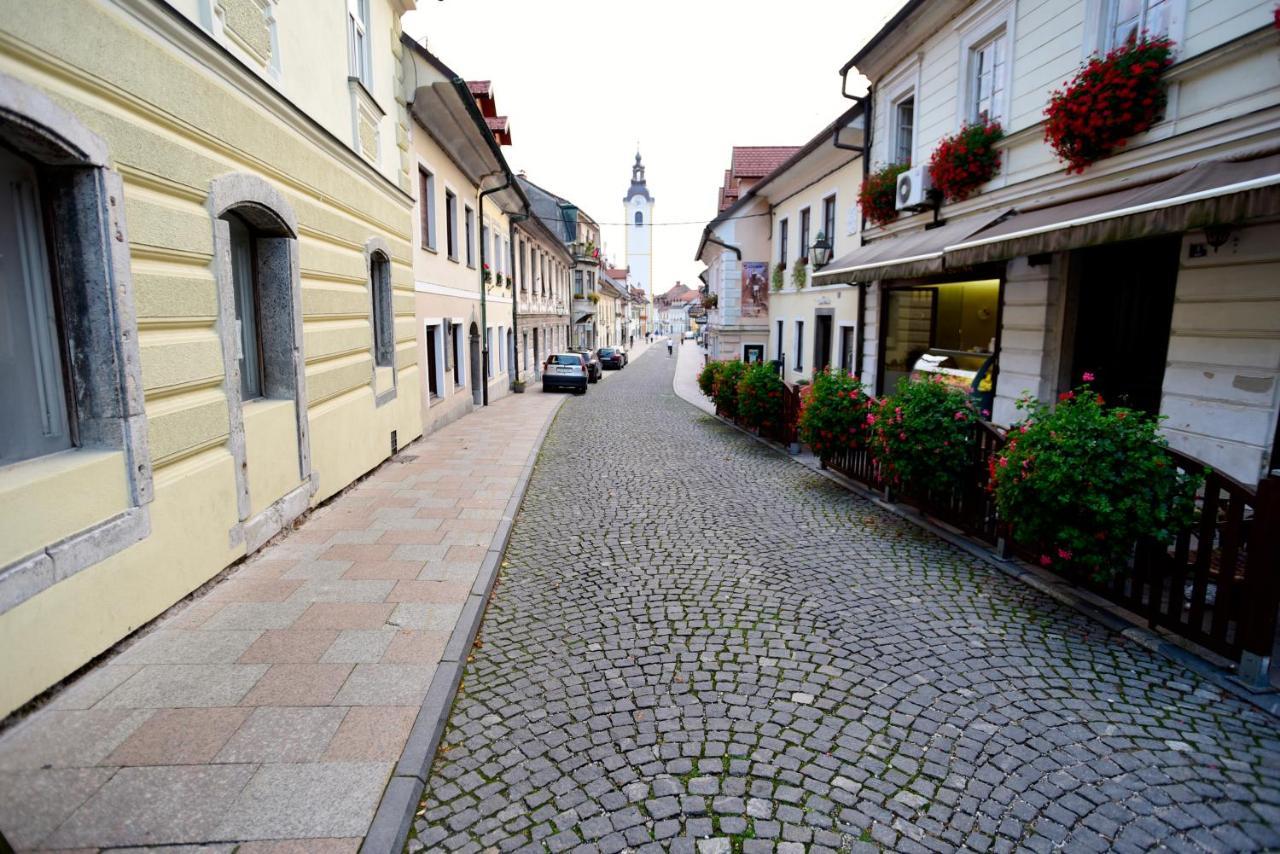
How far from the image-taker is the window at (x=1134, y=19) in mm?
6062

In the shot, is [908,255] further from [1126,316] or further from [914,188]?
[1126,316]

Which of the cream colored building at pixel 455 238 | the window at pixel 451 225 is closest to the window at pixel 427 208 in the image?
the cream colored building at pixel 455 238

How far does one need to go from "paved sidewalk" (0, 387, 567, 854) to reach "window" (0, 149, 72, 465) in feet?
4.67

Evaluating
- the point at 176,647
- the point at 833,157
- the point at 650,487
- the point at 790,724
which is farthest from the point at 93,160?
the point at 833,157

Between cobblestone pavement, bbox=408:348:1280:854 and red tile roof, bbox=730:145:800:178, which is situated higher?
red tile roof, bbox=730:145:800:178

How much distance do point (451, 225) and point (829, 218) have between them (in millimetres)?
8884

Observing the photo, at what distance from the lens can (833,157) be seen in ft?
49.1

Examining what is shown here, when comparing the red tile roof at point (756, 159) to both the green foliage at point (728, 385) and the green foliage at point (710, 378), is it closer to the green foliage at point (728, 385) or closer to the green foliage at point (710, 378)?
the green foliage at point (710, 378)

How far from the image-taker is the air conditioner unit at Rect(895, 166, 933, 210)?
1000 cm

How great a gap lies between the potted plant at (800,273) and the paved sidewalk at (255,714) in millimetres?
13828

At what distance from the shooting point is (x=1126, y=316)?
271 inches

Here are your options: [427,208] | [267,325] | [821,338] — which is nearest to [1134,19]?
[267,325]

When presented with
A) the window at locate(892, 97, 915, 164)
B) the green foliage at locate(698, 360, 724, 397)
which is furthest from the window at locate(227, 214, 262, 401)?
the green foliage at locate(698, 360, 724, 397)

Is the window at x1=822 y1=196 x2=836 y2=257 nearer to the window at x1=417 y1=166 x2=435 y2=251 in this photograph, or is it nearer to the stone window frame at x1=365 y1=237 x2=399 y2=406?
the window at x1=417 y1=166 x2=435 y2=251
